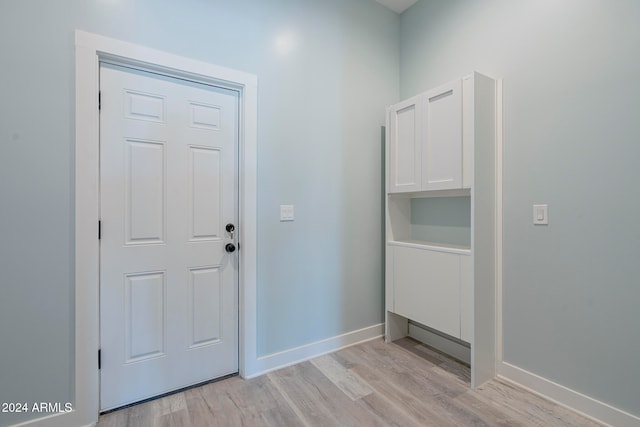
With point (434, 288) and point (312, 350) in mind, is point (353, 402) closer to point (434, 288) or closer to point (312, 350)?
point (312, 350)

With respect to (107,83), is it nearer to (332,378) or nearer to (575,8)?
(332,378)

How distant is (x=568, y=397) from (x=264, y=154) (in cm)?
244

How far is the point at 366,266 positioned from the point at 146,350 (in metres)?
1.76

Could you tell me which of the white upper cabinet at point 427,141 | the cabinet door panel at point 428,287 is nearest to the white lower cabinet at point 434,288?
the cabinet door panel at point 428,287

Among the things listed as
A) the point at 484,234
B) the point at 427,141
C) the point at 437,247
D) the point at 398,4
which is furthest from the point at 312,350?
the point at 398,4

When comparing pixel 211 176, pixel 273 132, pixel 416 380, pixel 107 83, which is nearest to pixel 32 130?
pixel 107 83

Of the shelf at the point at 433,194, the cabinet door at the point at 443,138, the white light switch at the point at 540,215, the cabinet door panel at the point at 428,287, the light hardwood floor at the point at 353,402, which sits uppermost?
the cabinet door at the point at 443,138

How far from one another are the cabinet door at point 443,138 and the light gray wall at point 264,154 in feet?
1.91

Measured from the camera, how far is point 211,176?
2004 millimetres

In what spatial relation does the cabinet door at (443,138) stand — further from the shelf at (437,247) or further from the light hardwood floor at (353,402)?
the light hardwood floor at (353,402)

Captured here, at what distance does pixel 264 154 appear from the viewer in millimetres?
2137

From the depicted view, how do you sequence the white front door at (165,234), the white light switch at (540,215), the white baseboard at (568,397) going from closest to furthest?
the white baseboard at (568,397) → the white front door at (165,234) → the white light switch at (540,215)

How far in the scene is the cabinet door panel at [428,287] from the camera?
6.89 feet

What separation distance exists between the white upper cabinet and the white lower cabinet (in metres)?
0.52
